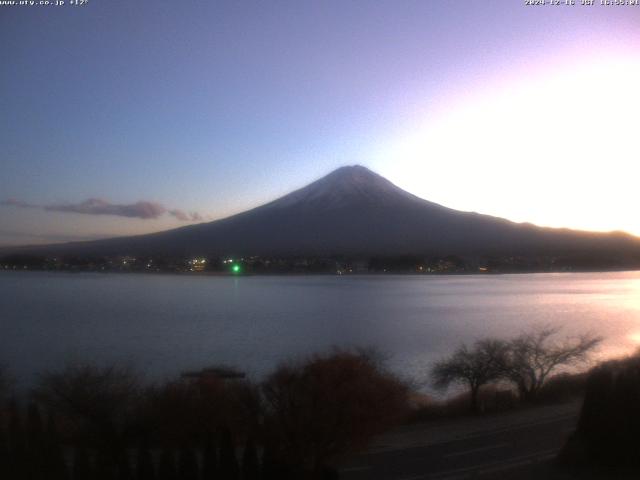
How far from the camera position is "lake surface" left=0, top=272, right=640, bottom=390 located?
16188mm

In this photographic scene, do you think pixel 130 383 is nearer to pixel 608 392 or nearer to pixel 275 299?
pixel 608 392

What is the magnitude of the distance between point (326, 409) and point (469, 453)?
5.51 feet

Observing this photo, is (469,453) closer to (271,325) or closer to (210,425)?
(210,425)

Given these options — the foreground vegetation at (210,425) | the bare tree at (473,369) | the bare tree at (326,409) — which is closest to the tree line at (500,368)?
the bare tree at (473,369)

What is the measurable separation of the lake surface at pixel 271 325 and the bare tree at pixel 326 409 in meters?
5.44

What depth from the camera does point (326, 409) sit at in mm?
6684

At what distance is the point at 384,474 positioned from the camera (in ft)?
21.2

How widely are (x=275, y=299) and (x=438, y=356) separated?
21.3 metres

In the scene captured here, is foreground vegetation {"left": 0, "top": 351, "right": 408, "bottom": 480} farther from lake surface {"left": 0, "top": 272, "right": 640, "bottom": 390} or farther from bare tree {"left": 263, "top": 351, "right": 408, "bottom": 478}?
lake surface {"left": 0, "top": 272, "right": 640, "bottom": 390}

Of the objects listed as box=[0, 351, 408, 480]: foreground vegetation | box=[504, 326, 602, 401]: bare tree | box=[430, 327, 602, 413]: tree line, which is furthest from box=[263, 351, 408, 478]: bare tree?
box=[504, 326, 602, 401]: bare tree

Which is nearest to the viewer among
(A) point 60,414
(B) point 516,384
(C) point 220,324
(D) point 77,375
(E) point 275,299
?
(A) point 60,414

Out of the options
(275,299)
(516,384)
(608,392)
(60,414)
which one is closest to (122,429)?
(60,414)

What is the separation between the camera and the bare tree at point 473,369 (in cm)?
1167

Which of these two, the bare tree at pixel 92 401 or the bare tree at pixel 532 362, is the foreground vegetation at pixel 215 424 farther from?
the bare tree at pixel 532 362
